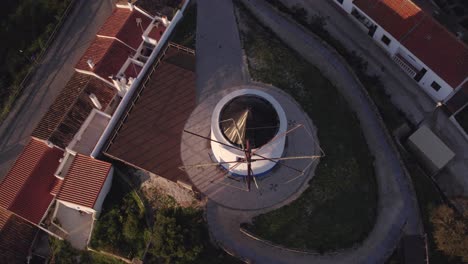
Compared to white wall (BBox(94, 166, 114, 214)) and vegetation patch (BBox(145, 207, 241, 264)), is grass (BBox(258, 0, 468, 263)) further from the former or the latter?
white wall (BBox(94, 166, 114, 214))

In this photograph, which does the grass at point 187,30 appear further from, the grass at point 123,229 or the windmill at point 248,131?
the grass at point 123,229

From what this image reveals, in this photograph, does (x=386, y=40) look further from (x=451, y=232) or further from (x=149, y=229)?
(x=149, y=229)

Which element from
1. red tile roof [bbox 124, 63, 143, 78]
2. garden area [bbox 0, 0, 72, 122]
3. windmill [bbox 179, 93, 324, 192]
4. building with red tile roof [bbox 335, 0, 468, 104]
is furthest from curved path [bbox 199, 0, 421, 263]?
garden area [bbox 0, 0, 72, 122]

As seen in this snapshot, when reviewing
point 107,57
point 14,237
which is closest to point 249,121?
point 107,57

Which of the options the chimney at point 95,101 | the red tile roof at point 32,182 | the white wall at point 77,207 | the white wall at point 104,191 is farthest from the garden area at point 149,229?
the chimney at point 95,101

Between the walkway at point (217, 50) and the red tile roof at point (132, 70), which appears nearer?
the red tile roof at point (132, 70)

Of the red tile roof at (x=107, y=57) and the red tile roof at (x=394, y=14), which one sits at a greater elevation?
the red tile roof at (x=394, y=14)
